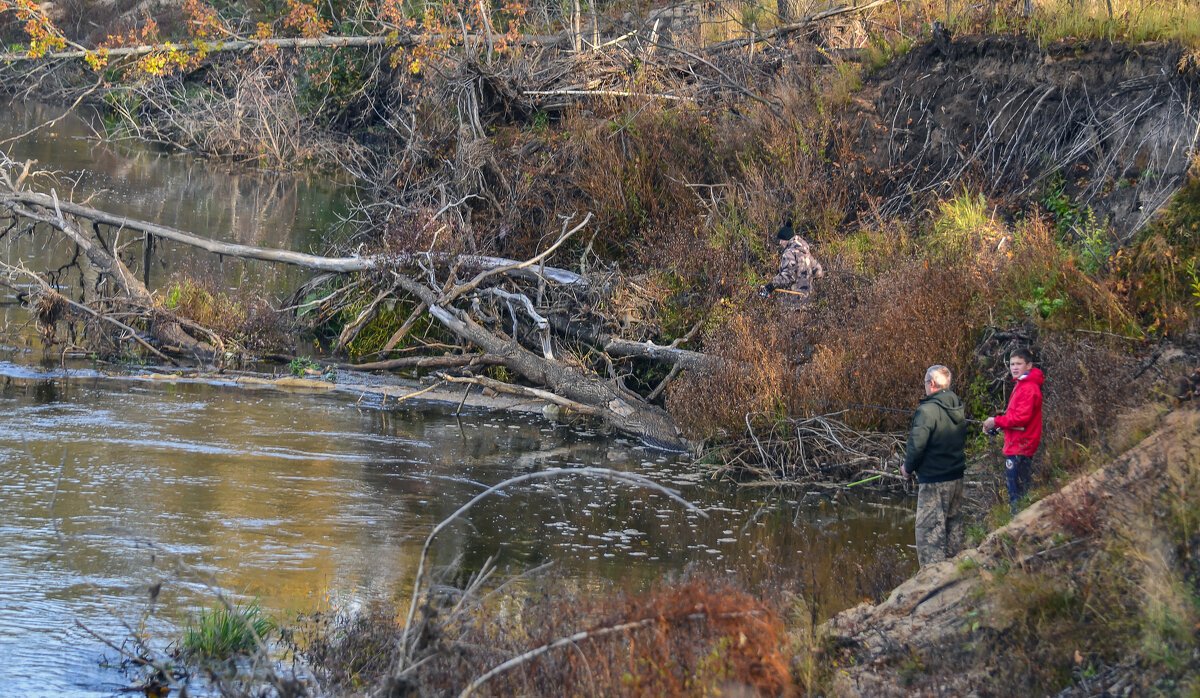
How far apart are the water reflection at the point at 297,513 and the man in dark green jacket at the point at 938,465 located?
0.73 m

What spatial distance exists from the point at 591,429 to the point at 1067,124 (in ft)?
24.7

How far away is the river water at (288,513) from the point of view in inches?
299

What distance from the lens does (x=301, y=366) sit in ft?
49.8

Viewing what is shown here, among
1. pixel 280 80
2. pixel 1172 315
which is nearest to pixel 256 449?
pixel 1172 315

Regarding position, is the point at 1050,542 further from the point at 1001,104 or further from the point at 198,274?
the point at 198,274

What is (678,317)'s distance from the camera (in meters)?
14.1

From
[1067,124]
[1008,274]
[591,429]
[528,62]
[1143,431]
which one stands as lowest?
[591,429]

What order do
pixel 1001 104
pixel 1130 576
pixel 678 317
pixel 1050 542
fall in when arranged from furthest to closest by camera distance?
pixel 1001 104 < pixel 678 317 < pixel 1050 542 < pixel 1130 576

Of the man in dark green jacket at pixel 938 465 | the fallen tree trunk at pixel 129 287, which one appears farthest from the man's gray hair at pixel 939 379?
the fallen tree trunk at pixel 129 287

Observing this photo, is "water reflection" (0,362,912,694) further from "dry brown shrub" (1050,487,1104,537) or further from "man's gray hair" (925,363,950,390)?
"dry brown shrub" (1050,487,1104,537)

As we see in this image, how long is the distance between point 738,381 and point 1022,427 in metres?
3.63

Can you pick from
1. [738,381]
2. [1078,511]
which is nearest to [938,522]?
[1078,511]

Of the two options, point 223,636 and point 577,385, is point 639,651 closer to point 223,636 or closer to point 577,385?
point 223,636

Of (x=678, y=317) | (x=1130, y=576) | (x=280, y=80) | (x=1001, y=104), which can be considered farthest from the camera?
(x=280, y=80)
